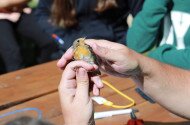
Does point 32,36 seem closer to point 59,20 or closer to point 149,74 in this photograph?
point 59,20

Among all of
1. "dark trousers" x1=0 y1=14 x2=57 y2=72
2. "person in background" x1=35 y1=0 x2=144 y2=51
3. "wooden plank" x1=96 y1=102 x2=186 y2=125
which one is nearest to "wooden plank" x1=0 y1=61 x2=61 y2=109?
"wooden plank" x1=96 y1=102 x2=186 y2=125

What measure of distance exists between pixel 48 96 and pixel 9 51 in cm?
158

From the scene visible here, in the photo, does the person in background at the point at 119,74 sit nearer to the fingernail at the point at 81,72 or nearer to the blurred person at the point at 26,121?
the fingernail at the point at 81,72

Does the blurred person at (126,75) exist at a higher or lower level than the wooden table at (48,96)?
higher

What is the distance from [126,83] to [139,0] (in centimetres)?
85

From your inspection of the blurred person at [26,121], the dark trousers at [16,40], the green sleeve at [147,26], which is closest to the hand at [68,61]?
the blurred person at [26,121]

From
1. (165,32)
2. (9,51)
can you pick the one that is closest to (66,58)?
(165,32)

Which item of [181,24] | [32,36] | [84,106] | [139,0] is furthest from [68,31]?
[84,106]

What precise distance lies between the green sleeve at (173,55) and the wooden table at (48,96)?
198 millimetres

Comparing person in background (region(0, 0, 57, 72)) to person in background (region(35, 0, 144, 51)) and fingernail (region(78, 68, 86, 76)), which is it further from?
fingernail (region(78, 68, 86, 76))

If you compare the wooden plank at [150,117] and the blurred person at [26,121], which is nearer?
the blurred person at [26,121]

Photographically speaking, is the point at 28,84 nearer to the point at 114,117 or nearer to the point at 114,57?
the point at 114,117

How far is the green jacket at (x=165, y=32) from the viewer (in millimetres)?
1739

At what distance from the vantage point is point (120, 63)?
1198 mm
